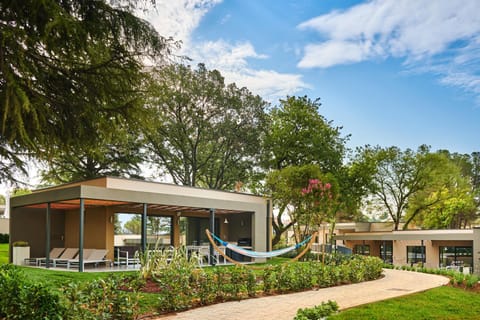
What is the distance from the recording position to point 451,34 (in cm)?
1633

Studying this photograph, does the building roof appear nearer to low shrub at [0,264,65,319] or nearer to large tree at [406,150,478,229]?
low shrub at [0,264,65,319]

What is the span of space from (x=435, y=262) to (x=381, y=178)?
8.06 m

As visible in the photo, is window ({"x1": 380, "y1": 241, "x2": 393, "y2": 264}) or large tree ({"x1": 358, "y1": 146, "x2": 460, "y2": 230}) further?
large tree ({"x1": 358, "y1": 146, "x2": 460, "y2": 230})

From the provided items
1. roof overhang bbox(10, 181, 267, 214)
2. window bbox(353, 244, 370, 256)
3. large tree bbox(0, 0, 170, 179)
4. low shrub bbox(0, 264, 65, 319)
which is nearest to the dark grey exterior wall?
roof overhang bbox(10, 181, 267, 214)

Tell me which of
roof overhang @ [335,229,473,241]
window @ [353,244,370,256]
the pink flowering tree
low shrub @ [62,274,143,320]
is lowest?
window @ [353,244,370,256]

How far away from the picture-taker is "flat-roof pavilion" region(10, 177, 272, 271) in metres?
14.7

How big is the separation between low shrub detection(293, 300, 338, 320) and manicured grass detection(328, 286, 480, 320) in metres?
0.17

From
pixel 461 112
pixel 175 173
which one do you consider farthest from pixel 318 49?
pixel 175 173

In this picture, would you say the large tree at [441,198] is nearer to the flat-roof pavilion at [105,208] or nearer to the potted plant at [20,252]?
the flat-roof pavilion at [105,208]

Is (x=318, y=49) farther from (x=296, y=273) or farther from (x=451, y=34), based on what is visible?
(x=296, y=273)

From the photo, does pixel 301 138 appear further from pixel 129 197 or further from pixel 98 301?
pixel 98 301

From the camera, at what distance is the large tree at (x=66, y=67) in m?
3.59

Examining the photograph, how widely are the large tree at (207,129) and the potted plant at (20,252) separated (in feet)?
36.4

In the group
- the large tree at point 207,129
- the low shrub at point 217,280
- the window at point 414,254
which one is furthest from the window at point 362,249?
the low shrub at point 217,280
